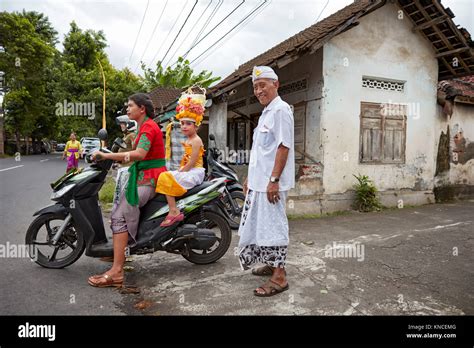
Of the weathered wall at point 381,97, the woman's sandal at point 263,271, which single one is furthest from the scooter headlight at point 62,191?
the weathered wall at point 381,97

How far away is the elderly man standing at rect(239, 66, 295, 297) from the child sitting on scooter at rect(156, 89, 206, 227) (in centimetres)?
77

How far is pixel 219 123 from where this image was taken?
26.5 ft

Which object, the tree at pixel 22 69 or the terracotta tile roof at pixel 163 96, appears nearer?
the terracotta tile roof at pixel 163 96

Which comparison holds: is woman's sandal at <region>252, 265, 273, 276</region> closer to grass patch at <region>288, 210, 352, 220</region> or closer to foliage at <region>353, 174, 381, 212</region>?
grass patch at <region>288, 210, 352, 220</region>

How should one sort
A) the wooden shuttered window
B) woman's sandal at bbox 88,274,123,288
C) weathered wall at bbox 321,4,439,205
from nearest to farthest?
woman's sandal at bbox 88,274,123,288, weathered wall at bbox 321,4,439,205, the wooden shuttered window

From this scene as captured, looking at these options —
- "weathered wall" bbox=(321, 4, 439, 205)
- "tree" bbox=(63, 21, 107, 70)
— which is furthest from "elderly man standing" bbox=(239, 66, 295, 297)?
"tree" bbox=(63, 21, 107, 70)

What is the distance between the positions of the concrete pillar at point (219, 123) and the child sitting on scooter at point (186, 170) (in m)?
3.57

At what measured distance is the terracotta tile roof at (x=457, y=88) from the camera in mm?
8477

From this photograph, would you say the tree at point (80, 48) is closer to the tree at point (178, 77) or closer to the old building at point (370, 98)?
the tree at point (178, 77)

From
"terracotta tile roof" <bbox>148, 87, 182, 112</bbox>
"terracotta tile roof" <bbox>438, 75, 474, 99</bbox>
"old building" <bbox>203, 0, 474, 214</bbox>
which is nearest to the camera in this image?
"old building" <bbox>203, 0, 474, 214</bbox>

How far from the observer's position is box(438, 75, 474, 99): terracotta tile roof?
848 cm
